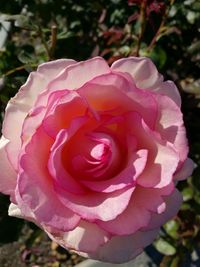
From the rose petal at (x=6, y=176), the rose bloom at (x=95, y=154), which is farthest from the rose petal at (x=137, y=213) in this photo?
the rose petal at (x=6, y=176)

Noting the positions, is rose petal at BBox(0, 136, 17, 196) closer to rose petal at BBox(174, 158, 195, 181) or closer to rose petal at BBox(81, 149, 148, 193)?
rose petal at BBox(81, 149, 148, 193)

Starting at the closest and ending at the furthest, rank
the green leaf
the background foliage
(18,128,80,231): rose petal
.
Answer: (18,128,80,231): rose petal → the background foliage → the green leaf

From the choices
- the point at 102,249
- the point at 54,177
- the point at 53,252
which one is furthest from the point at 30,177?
the point at 53,252

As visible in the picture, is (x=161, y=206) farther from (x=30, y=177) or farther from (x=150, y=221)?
(x=30, y=177)

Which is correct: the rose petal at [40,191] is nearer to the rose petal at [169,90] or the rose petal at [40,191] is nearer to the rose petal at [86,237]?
the rose petal at [86,237]

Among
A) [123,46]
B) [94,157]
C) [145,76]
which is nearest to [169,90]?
[145,76]

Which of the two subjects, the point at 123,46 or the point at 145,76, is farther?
the point at 123,46

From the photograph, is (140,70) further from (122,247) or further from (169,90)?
(122,247)

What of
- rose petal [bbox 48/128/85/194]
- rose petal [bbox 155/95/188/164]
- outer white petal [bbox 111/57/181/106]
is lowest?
rose petal [bbox 48/128/85/194]

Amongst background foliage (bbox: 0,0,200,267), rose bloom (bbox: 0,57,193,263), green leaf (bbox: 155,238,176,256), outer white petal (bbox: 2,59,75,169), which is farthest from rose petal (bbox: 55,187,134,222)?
green leaf (bbox: 155,238,176,256)
